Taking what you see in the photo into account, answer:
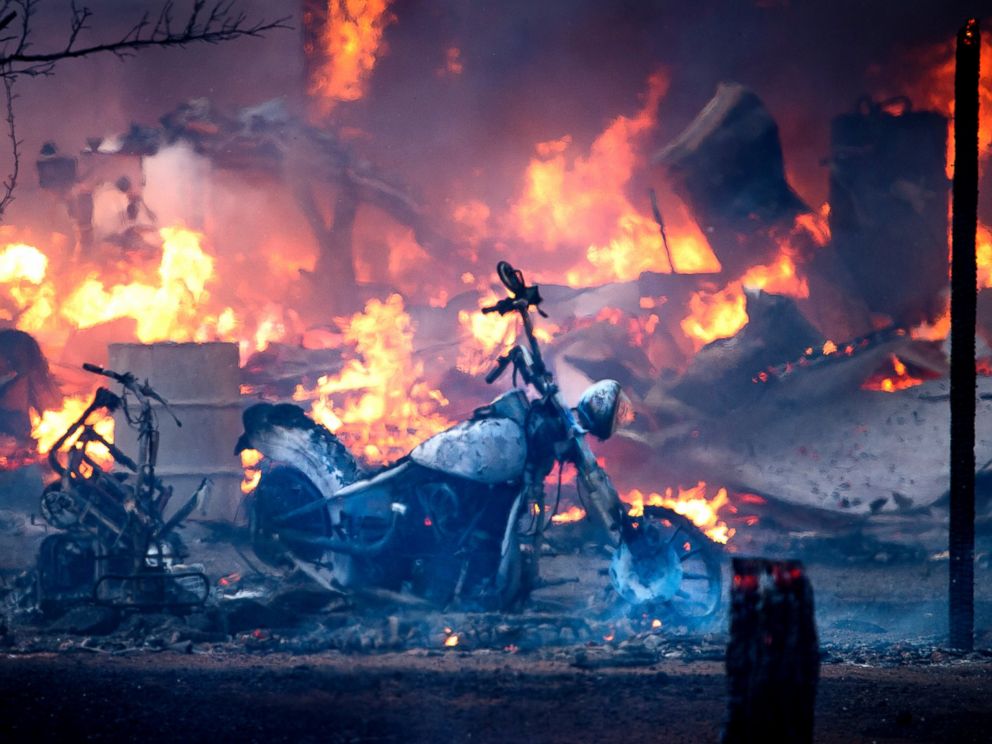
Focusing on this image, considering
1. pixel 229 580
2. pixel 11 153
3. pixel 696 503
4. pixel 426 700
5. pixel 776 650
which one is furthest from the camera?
pixel 11 153

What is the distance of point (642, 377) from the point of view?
17.1 m

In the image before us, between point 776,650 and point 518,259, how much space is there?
19.6m

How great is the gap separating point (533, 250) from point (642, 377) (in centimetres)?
672

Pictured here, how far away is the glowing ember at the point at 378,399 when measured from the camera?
16062 mm

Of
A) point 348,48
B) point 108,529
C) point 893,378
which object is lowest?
point 108,529

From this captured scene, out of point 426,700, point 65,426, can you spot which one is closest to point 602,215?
point 65,426

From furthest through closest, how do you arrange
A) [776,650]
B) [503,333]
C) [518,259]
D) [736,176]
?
1. [518,259]
2. [736,176]
3. [503,333]
4. [776,650]

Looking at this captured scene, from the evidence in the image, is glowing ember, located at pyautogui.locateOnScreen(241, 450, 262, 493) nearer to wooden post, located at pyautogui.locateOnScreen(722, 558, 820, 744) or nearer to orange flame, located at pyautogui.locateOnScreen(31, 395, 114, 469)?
orange flame, located at pyautogui.locateOnScreen(31, 395, 114, 469)

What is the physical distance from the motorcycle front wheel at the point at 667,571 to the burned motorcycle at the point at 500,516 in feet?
0.03

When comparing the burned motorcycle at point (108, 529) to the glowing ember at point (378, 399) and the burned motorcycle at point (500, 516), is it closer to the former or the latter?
the burned motorcycle at point (500, 516)

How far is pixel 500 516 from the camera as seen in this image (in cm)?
832

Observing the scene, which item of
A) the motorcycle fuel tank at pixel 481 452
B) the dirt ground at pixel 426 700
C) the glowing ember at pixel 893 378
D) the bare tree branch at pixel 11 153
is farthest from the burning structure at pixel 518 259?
the bare tree branch at pixel 11 153

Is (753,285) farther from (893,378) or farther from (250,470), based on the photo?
(250,470)

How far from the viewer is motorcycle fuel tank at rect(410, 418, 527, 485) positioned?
812 cm
